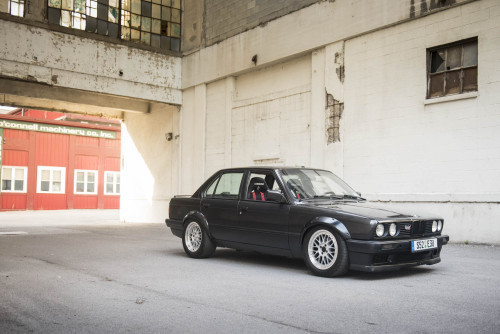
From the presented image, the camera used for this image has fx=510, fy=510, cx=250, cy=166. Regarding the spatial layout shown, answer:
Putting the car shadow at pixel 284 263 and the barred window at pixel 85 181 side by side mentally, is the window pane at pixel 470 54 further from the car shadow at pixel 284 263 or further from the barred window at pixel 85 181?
the barred window at pixel 85 181

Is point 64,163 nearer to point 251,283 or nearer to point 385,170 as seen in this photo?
point 385,170

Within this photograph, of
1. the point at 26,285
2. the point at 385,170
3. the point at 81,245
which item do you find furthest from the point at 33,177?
the point at 26,285

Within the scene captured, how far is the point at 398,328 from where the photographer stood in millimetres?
3990

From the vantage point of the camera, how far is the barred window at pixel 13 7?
16.2 meters

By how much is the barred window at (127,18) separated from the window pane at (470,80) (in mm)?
12095

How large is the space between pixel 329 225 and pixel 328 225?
19mm

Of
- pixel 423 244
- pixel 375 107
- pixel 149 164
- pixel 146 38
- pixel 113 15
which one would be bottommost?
pixel 423 244

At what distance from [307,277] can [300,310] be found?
1858 mm

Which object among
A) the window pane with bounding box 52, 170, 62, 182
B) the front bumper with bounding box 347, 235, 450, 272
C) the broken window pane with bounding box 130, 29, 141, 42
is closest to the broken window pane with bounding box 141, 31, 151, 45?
the broken window pane with bounding box 130, 29, 141, 42

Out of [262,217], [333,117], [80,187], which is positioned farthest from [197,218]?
[80,187]

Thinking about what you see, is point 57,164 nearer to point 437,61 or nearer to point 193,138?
point 193,138

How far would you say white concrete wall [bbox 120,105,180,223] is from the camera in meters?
20.2

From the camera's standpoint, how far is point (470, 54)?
1088 cm

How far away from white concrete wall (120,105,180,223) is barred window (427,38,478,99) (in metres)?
10.9
